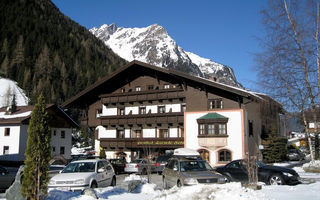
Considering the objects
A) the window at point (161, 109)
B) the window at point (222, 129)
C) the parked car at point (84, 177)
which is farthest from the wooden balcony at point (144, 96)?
the parked car at point (84, 177)

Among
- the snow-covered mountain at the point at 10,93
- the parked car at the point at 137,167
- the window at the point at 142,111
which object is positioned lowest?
the parked car at the point at 137,167

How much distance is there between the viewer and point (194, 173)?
45.7 feet

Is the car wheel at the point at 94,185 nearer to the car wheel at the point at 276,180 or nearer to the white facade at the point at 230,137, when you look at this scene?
the car wheel at the point at 276,180

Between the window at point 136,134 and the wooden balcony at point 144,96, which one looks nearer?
the wooden balcony at point 144,96

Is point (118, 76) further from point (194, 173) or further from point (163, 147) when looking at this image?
point (194, 173)

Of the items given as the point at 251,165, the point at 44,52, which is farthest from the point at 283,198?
the point at 44,52

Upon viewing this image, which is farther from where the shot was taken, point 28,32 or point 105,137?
point 28,32

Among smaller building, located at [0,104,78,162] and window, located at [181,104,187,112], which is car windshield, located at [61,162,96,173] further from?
smaller building, located at [0,104,78,162]

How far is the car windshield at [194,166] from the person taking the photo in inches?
576

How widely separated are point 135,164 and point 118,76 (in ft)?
55.0

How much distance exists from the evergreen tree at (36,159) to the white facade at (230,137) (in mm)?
24149

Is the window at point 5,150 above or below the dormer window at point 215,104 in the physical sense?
below

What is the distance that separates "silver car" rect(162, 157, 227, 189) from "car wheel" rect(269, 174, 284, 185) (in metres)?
3.23

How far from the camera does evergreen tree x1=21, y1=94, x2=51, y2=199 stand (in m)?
9.77
